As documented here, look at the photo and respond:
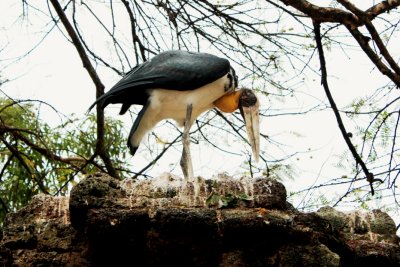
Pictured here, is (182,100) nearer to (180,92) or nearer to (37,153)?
(180,92)

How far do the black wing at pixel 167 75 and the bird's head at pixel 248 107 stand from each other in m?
0.26

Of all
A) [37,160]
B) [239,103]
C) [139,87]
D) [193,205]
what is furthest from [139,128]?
[37,160]

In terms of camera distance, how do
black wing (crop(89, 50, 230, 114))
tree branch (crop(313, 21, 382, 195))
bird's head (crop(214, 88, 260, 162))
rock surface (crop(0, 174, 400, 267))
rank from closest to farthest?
1. rock surface (crop(0, 174, 400, 267))
2. black wing (crop(89, 50, 230, 114))
3. bird's head (crop(214, 88, 260, 162))
4. tree branch (crop(313, 21, 382, 195))

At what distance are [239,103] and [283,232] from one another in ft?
6.46

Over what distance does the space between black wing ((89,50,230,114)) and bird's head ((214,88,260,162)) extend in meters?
0.26

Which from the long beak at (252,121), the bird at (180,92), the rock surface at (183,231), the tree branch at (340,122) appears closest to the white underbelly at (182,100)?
the bird at (180,92)

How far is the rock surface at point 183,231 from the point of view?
324 cm

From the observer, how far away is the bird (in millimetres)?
4680

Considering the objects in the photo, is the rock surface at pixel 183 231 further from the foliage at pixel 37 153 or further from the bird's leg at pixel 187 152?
the foliage at pixel 37 153

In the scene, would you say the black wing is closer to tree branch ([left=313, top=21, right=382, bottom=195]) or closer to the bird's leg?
the bird's leg

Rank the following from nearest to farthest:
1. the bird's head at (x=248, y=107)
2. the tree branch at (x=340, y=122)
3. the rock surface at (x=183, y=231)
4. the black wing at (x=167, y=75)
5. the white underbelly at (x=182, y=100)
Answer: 1. the rock surface at (x=183, y=231)
2. the black wing at (x=167, y=75)
3. the white underbelly at (x=182, y=100)
4. the bird's head at (x=248, y=107)
5. the tree branch at (x=340, y=122)

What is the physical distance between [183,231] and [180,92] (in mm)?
1736

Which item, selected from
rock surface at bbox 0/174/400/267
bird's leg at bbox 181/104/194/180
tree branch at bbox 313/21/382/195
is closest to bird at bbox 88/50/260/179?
bird's leg at bbox 181/104/194/180

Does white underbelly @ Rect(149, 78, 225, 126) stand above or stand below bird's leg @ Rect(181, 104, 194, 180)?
above
